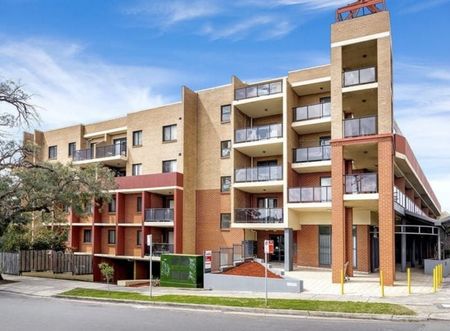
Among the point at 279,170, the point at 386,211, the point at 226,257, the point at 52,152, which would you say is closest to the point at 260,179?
the point at 279,170

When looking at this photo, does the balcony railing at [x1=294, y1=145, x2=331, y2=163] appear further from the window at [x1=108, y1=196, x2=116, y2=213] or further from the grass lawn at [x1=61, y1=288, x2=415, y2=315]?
the window at [x1=108, y1=196, x2=116, y2=213]

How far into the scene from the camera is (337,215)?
23.8 metres

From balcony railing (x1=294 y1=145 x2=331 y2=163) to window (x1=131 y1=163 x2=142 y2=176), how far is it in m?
13.5

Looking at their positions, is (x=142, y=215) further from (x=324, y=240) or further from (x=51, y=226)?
(x=324, y=240)

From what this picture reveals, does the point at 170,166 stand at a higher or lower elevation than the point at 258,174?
higher

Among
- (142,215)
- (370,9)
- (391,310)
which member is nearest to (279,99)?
(370,9)

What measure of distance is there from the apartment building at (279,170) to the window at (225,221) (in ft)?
0.24

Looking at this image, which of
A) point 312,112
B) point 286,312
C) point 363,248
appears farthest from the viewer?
point 312,112

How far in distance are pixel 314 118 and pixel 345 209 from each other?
22.1 ft

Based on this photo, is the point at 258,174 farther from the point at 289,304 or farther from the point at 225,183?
the point at 289,304

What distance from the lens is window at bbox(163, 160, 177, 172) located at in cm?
3488

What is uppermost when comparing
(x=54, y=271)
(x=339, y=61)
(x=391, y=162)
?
(x=339, y=61)

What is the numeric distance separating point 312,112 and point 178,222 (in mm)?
12231

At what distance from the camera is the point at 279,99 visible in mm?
30812
